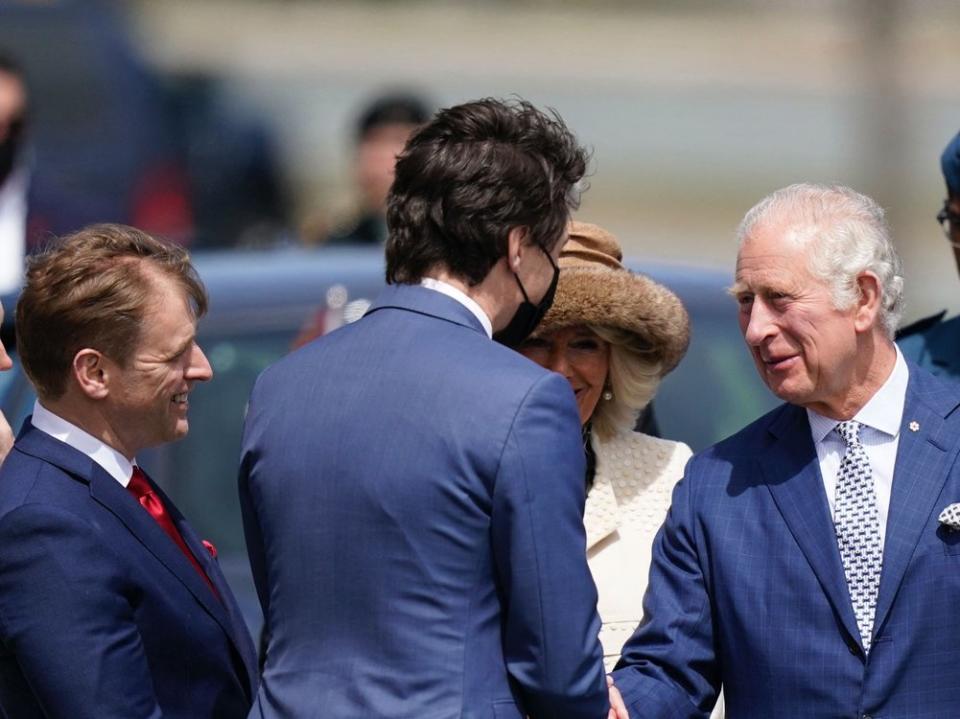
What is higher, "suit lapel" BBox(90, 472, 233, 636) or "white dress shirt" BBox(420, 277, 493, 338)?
"white dress shirt" BBox(420, 277, 493, 338)

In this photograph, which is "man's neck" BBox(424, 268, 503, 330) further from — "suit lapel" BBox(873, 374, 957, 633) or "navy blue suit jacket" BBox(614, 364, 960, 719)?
"suit lapel" BBox(873, 374, 957, 633)

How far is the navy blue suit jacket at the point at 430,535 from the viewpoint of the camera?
8.89ft

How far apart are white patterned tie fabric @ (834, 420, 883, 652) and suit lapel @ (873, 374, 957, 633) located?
0.11 ft

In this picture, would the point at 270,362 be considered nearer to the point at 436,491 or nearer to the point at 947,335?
the point at 947,335

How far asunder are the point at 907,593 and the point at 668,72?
771 inches

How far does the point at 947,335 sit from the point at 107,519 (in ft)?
7.74

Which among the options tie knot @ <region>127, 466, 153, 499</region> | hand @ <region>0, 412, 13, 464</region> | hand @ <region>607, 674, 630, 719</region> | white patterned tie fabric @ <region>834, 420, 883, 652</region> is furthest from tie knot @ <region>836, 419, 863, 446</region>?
hand @ <region>0, 412, 13, 464</region>

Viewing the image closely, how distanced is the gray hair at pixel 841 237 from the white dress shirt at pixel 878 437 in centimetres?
11

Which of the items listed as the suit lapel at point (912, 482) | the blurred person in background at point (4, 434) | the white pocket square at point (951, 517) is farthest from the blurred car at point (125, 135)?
the white pocket square at point (951, 517)

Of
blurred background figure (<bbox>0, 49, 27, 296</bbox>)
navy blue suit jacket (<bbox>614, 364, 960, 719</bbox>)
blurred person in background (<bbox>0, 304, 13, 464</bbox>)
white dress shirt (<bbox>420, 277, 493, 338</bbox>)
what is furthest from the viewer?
blurred background figure (<bbox>0, 49, 27, 296</bbox>)

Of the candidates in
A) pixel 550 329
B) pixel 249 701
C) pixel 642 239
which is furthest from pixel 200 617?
pixel 642 239

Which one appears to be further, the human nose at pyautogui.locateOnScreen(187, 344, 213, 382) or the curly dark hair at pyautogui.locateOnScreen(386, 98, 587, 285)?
the human nose at pyautogui.locateOnScreen(187, 344, 213, 382)

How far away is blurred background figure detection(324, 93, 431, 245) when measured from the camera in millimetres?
6520

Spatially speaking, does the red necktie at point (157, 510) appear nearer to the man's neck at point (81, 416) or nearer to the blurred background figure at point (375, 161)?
the man's neck at point (81, 416)
